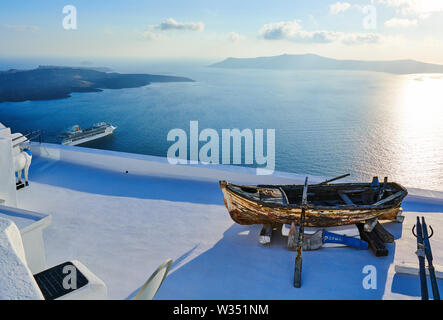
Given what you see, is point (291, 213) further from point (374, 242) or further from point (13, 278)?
point (13, 278)

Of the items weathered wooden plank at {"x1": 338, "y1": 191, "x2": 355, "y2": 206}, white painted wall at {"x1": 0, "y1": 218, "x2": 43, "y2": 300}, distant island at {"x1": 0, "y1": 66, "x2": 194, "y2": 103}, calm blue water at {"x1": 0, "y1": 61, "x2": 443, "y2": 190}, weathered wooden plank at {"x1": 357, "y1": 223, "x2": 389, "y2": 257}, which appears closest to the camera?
white painted wall at {"x1": 0, "y1": 218, "x2": 43, "y2": 300}

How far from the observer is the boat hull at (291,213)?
348 cm

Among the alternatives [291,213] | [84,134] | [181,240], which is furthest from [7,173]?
[84,134]

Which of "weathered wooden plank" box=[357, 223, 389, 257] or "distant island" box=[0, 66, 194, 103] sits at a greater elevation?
"distant island" box=[0, 66, 194, 103]

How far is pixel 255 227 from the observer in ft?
13.0

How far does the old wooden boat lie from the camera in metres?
3.48

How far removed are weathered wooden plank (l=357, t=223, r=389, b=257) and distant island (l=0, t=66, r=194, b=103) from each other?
1937 inches

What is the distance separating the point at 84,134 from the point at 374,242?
90.7 feet

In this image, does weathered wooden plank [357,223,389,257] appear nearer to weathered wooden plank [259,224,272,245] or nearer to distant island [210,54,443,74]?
weathered wooden plank [259,224,272,245]

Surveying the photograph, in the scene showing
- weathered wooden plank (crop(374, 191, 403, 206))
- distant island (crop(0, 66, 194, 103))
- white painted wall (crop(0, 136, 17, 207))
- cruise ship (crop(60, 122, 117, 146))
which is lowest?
cruise ship (crop(60, 122, 117, 146))

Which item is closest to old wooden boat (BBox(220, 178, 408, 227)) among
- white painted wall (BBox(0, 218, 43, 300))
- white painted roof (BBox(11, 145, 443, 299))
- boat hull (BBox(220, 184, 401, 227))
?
boat hull (BBox(220, 184, 401, 227))

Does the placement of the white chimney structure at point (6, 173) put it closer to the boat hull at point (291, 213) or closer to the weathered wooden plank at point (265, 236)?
the boat hull at point (291, 213)
